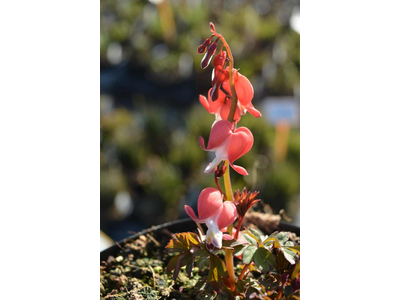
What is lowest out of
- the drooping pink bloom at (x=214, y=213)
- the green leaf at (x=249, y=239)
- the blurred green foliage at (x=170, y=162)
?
the blurred green foliage at (x=170, y=162)

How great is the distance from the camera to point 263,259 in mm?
A: 565

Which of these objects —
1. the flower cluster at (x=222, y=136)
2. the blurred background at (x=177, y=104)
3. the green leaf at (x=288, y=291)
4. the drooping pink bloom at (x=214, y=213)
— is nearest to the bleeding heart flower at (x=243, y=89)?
the flower cluster at (x=222, y=136)

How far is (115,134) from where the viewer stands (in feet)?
6.97

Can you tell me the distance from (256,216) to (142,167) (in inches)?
47.0

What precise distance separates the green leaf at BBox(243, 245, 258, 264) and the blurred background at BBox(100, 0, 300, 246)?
3.80 feet

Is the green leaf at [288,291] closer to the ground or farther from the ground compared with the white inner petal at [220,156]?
closer to the ground

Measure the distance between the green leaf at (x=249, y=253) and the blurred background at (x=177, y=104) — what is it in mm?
1158

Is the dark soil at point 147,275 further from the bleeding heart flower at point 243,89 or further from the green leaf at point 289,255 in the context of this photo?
the bleeding heart flower at point 243,89

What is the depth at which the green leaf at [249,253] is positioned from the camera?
0.56 m

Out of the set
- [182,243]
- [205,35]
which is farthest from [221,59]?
[205,35]

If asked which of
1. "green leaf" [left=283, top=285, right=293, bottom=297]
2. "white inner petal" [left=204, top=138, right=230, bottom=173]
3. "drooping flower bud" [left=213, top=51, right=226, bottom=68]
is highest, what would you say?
"drooping flower bud" [left=213, top=51, right=226, bottom=68]

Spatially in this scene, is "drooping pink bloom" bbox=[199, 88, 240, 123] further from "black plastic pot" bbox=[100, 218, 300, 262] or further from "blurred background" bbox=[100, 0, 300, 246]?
"blurred background" bbox=[100, 0, 300, 246]

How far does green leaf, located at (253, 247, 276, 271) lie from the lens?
56 cm

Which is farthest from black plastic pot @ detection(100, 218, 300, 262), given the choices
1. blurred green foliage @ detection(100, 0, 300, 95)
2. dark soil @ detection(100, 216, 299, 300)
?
blurred green foliage @ detection(100, 0, 300, 95)
